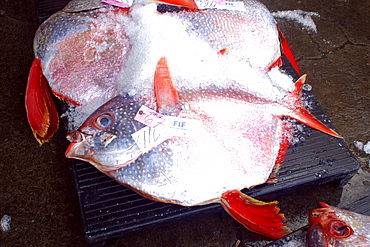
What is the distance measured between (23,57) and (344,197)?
3.00m

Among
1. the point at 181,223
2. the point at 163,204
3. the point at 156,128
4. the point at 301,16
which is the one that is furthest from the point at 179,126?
the point at 301,16

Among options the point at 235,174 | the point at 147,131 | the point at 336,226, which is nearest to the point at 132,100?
the point at 147,131

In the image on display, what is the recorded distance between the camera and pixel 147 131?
1.77m

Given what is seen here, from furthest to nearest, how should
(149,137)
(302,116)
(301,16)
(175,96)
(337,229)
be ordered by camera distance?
(301,16) → (302,116) → (175,96) → (149,137) → (337,229)

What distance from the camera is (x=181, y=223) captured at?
2.17 meters

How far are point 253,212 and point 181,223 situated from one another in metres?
0.59

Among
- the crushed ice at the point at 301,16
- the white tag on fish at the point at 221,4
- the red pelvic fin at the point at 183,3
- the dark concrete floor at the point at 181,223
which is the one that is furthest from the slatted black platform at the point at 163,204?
the crushed ice at the point at 301,16

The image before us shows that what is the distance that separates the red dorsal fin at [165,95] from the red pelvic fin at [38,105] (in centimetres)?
93

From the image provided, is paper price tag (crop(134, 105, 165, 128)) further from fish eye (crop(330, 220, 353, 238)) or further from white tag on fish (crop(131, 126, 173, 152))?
fish eye (crop(330, 220, 353, 238))

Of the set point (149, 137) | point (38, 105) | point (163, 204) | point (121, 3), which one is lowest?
point (163, 204)

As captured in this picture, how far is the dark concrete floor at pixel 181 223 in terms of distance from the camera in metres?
2.12

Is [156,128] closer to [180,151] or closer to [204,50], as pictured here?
[180,151]

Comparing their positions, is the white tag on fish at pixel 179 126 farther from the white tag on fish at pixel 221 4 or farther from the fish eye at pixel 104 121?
the white tag on fish at pixel 221 4

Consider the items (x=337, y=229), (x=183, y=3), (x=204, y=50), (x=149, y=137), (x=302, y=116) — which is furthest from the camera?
(x=183, y=3)
